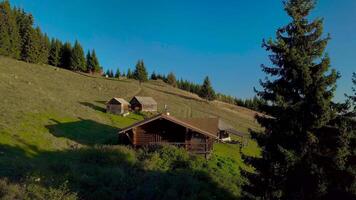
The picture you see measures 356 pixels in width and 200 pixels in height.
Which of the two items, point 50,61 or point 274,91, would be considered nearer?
point 274,91

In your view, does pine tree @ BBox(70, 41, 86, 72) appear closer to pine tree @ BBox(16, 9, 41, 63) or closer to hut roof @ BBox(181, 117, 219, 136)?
pine tree @ BBox(16, 9, 41, 63)

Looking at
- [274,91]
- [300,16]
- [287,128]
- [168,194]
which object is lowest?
[168,194]

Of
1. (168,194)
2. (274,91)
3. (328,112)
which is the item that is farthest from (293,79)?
(168,194)

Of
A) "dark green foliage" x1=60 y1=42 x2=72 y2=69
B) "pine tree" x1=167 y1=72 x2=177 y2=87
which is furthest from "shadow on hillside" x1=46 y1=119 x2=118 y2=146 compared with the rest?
"pine tree" x1=167 y1=72 x2=177 y2=87

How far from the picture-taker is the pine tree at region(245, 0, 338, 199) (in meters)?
16.6

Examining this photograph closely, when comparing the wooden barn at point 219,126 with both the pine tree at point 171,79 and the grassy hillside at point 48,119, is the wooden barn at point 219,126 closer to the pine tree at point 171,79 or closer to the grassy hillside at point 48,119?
the grassy hillside at point 48,119

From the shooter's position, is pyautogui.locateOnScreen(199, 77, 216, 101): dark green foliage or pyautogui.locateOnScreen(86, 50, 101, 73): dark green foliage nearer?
pyautogui.locateOnScreen(199, 77, 216, 101): dark green foliage

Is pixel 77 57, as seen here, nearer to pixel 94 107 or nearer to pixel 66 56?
pixel 66 56

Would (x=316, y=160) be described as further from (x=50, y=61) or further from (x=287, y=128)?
(x=50, y=61)

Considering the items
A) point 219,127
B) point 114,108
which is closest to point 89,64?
point 114,108

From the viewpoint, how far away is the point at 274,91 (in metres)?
18.0

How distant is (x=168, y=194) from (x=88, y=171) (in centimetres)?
739

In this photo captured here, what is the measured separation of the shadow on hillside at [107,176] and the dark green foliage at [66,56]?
92.9 metres

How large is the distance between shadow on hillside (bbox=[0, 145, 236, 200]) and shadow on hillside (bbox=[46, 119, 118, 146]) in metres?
10.3
